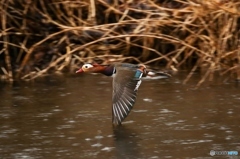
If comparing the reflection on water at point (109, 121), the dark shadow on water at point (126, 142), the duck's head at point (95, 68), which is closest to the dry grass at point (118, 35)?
the reflection on water at point (109, 121)

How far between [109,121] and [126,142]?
613 millimetres

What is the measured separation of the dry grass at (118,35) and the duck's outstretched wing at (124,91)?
1159 mm

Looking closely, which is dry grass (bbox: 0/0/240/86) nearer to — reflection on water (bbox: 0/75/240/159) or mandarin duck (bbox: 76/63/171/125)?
reflection on water (bbox: 0/75/240/159)

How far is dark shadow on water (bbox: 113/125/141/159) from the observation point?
15.6 feet

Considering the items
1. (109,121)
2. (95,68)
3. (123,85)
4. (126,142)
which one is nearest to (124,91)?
(123,85)

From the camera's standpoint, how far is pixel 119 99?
18.4 ft

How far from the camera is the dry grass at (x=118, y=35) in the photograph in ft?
23.7

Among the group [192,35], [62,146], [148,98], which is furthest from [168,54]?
[62,146]

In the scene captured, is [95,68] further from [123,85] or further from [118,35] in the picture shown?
[118,35]

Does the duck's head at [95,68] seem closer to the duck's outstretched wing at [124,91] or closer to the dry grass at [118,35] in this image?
the duck's outstretched wing at [124,91]

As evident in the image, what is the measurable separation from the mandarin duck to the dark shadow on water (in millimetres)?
119

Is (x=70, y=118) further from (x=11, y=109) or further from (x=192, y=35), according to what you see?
(x=192, y=35)

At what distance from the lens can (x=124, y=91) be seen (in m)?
5.66

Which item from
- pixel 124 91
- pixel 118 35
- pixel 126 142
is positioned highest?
pixel 118 35
